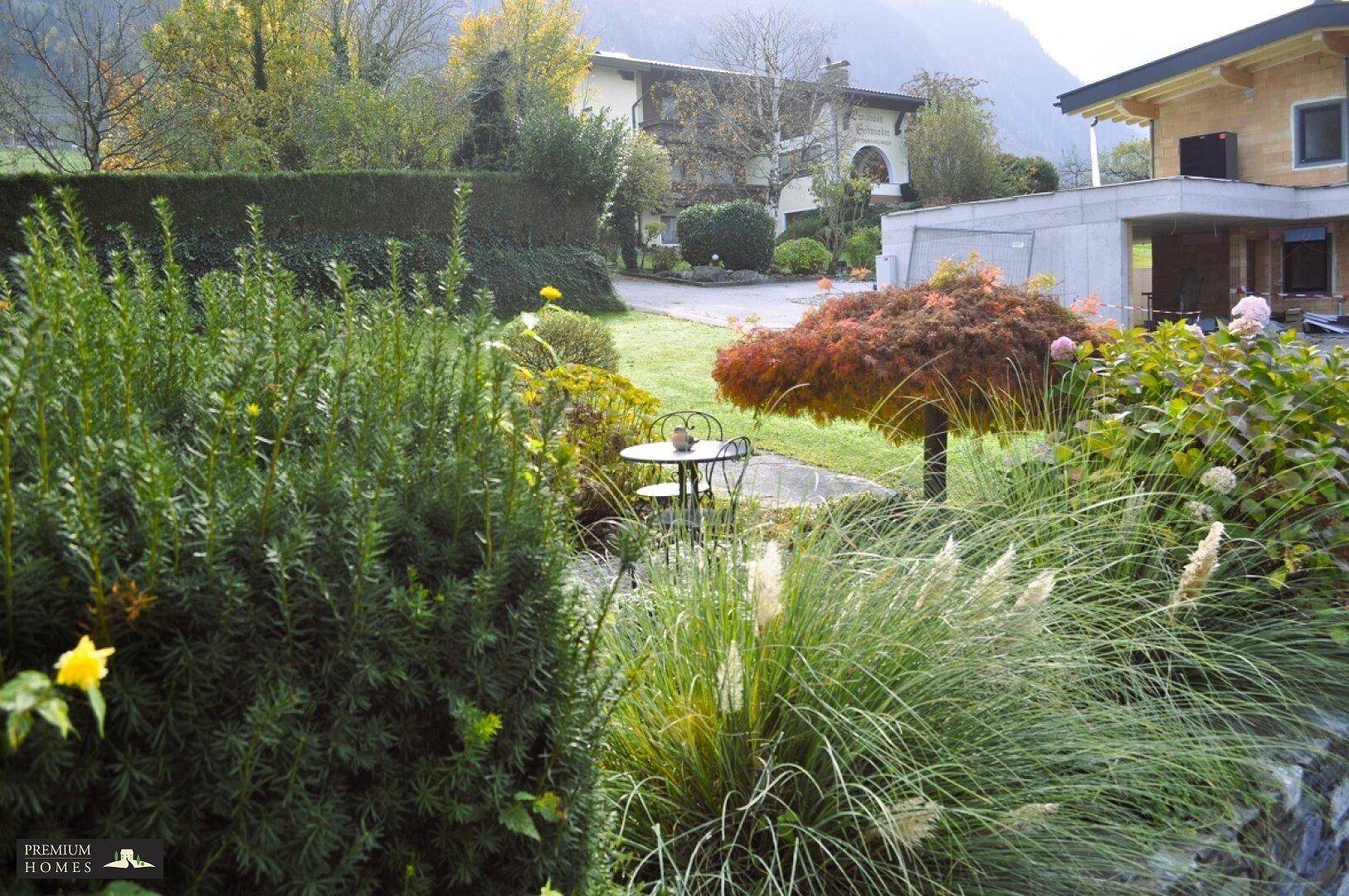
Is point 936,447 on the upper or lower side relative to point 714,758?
upper

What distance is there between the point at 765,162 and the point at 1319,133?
20513mm

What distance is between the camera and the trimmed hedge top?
45.1 ft

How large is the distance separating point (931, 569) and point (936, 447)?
102 inches

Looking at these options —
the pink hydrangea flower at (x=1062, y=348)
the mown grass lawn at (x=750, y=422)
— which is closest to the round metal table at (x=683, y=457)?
the mown grass lawn at (x=750, y=422)

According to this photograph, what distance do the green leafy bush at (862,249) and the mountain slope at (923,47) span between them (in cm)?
9673

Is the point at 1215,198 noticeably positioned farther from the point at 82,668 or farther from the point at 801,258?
the point at 82,668

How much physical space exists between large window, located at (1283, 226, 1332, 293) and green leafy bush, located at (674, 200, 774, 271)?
1157cm

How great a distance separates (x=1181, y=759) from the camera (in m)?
2.50

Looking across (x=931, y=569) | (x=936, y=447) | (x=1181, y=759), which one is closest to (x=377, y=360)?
(x=931, y=569)

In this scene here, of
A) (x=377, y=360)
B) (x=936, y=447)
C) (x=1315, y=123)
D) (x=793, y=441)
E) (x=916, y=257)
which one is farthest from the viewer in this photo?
(x=1315, y=123)

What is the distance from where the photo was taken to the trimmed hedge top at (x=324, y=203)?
1375cm

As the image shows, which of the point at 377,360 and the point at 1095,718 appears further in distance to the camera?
the point at 1095,718

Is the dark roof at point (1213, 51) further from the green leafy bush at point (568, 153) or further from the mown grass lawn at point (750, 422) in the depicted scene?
the mown grass lawn at point (750, 422)

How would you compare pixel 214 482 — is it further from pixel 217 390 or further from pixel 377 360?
pixel 377 360
